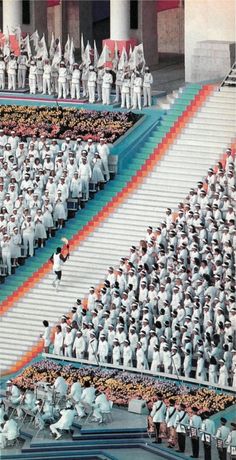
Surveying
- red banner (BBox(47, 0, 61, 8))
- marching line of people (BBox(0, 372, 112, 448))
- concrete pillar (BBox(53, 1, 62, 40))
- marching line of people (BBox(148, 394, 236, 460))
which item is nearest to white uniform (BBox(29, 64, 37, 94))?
concrete pillar (BBox(53, 1, 62, 40))

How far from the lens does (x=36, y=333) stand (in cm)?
8081

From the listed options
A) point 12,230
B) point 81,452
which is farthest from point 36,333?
point 81,452

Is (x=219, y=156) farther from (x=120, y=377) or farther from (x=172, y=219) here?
(x=120, y=377)

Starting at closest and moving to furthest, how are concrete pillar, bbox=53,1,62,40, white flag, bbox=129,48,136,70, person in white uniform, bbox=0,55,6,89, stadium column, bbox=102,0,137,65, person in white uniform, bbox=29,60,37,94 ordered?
white flag, bbox=129,48,136,70, person in white uniform, bbox=29,60,37,94, person in white uniform, bbox=0,55,6,89, stadium column, bbox=102,0,137,65, concrete pillar, bbox=53,1,62,40

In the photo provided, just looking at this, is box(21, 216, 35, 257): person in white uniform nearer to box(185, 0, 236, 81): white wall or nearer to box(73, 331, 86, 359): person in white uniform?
box(73, 331, 86, 359): person in white uniform

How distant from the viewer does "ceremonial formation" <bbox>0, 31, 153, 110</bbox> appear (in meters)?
89.5

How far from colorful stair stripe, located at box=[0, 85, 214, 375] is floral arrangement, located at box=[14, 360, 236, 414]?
3.38 metres

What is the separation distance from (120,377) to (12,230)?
7.84 meters

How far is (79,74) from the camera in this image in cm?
9088

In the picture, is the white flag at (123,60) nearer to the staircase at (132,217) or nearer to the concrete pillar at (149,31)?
the staircase at (132,217)

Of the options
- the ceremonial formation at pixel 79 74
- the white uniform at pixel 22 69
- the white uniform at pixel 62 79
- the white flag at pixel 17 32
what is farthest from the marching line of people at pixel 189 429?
the white flag at pixel 17 32

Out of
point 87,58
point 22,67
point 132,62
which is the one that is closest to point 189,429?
point 132,62

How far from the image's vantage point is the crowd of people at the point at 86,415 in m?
71.5

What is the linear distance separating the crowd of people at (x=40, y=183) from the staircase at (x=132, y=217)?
1.05m
